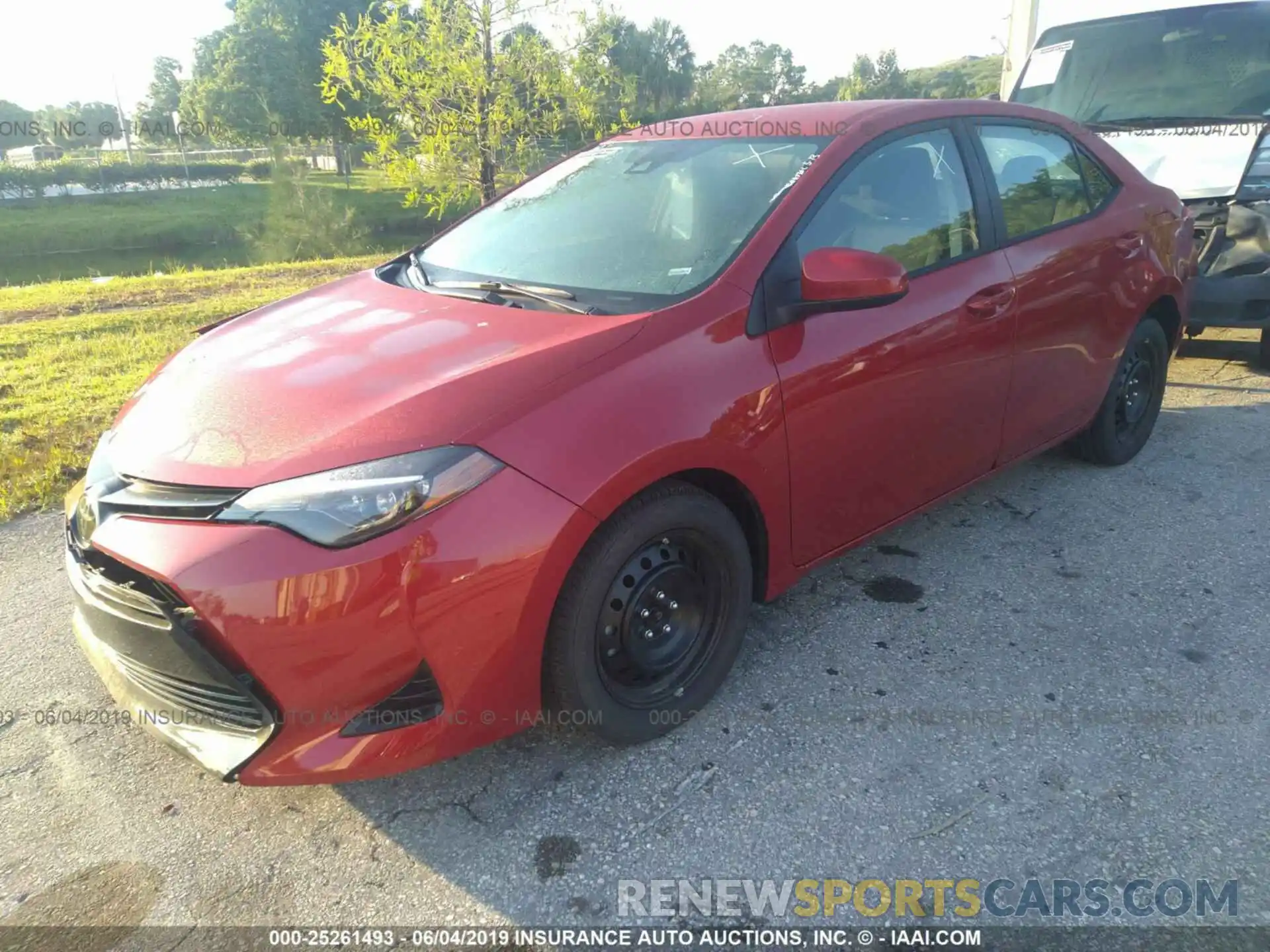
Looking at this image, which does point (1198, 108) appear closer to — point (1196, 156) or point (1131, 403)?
point (1196, 156)

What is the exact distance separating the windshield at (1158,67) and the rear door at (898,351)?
4.11 metres

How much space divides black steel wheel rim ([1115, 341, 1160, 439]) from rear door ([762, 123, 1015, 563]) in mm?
1216

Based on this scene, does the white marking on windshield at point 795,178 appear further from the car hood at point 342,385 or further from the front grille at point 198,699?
the front grille at point 198,699

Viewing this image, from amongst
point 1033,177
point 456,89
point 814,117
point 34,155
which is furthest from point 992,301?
point 34,155

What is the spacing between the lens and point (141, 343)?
6.82 meters

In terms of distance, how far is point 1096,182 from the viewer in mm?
3766

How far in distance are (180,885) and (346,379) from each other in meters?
1.27

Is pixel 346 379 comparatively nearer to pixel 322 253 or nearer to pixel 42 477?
pixel 42 477

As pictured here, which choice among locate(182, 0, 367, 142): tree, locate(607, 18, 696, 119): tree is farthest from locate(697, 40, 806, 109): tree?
locate(182, 0, 367, 142): tree

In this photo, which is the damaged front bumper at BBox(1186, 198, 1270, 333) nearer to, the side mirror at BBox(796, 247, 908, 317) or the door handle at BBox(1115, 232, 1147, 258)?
the door handle at BBox(1115, 232, 1147, 258)

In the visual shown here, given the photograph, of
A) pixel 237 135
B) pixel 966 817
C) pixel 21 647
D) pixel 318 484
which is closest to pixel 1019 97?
pixel 966 817

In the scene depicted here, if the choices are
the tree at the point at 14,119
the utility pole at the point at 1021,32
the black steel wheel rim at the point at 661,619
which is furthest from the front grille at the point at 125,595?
the tree at the point at 14,119

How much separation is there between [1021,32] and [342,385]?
986 cm

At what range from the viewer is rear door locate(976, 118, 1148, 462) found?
326 cm
